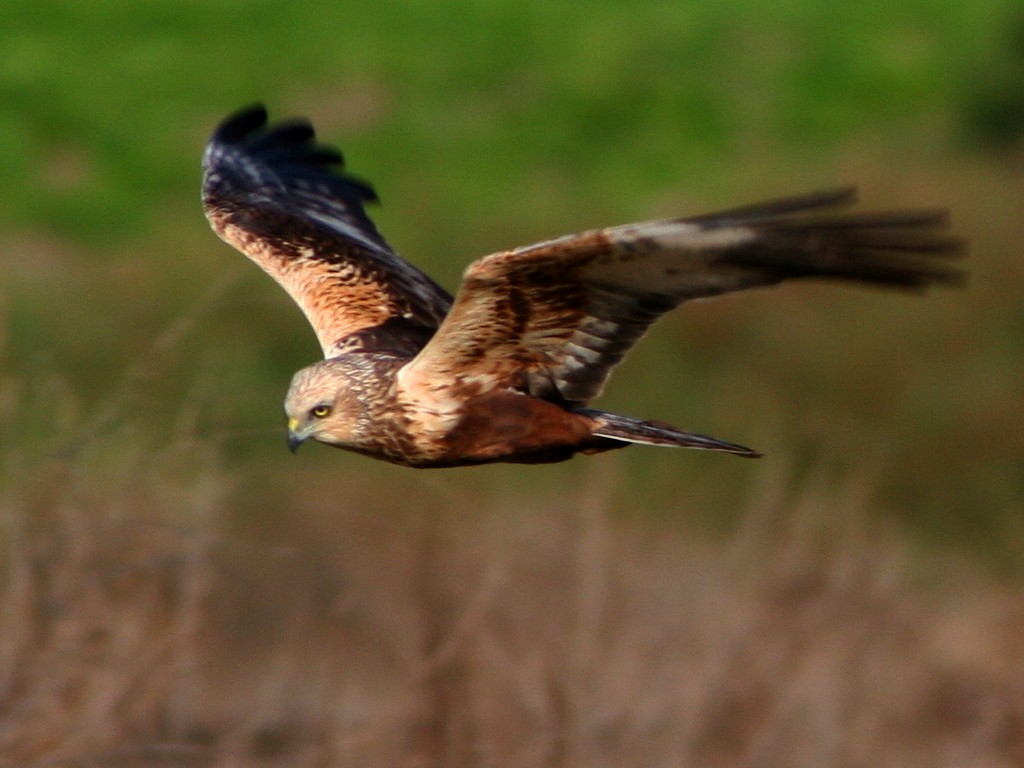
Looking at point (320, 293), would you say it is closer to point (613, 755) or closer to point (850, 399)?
point (613, 755)

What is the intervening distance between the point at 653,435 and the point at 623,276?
0.55 m

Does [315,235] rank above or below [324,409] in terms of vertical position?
above

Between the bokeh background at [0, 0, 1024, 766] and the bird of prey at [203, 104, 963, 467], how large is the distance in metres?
0.52

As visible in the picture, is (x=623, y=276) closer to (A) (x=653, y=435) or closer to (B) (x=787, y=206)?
(A) (x=653, y=435)

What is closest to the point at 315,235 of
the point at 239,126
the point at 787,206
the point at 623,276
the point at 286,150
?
the point at 286,150

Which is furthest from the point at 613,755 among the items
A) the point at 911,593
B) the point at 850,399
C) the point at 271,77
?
the point at 271,77

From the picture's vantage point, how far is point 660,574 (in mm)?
10680

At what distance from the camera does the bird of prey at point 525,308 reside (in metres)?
5.74

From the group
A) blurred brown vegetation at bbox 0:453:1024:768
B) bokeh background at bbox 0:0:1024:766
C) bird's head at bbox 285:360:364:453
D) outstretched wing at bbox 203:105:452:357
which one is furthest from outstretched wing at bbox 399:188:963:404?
blurred brown vegetation at bbox 0:453:1024:768

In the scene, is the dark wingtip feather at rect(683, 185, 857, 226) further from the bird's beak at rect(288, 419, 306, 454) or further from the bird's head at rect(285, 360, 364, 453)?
the bird's beak at rect(288, 419, 306, 454)

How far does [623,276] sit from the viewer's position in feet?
20.6

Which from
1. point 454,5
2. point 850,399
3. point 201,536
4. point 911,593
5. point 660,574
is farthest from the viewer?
point 454,5

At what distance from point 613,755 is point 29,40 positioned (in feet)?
35.2

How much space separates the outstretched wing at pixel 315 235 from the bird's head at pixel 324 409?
1.45ft
